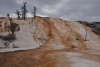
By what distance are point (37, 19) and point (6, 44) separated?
2145cm

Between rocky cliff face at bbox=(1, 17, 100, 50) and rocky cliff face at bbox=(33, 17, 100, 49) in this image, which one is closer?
rocky cliff face at bbox=(1, 17, 100, 50)

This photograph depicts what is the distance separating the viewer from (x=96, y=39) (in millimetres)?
59531

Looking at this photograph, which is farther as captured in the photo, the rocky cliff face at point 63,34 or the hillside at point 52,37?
the rocky cliff face at point 63,34

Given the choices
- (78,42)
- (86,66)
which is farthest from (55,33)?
(86,66)

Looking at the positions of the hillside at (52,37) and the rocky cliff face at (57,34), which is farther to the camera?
the rocky cliff face at (57,34)

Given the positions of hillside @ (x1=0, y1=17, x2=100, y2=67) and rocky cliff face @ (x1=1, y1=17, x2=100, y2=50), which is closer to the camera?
hillside @ (x1=0, y1=17, x2=100, y2=67)

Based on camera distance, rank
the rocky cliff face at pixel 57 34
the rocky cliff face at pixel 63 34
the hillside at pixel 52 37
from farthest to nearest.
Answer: the rocky cliff face at pixel 63 34 < the rocky cliff face at pixel 57 34 < the hillside at pixel 52 37

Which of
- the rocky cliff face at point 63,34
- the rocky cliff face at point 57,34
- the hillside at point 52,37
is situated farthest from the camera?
the rocky cliff face at point 63,34

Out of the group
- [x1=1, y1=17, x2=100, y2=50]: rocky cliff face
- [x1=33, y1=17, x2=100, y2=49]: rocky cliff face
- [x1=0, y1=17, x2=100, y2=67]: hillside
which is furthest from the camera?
[x1=33, y1=17, x2=100, y2=49]: rocky cliff face

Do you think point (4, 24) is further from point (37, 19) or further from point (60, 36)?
point (60, 36)

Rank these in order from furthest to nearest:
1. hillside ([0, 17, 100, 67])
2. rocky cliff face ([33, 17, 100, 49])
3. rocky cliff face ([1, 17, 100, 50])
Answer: rocky cliff face ([33, 17, 100, 49]) → rocky cliff face ([1, 17, 100, 50]) → hillside ([0, 17, 100, 67])

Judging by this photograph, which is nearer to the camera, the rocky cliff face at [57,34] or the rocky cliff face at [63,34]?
the rocky cliff face at [57,34]

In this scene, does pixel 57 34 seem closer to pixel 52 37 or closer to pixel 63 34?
pixel 63 34

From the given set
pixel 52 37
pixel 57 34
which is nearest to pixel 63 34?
pixel 57 34
